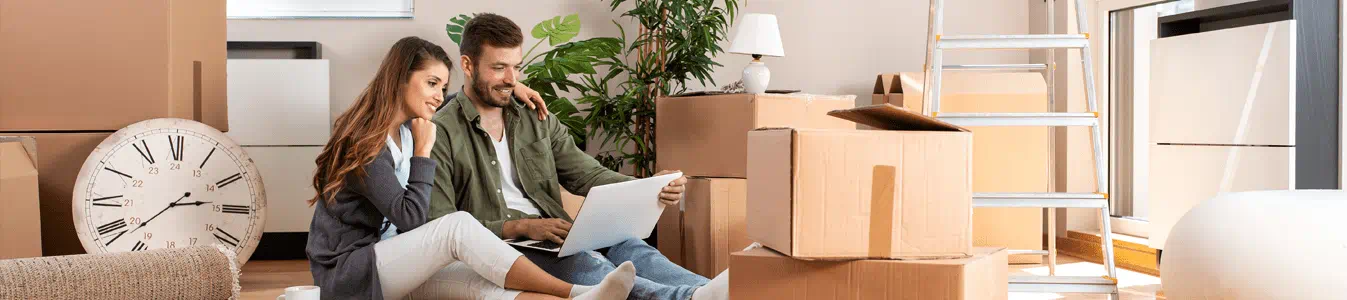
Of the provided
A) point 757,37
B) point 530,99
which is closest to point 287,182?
point 530,99

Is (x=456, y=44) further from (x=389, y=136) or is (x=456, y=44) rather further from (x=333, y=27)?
(x=389, y=136)

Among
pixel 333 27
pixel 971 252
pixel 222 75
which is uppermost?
pixel 333 27

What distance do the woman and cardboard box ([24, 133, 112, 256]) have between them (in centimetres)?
98

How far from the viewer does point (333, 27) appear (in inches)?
157

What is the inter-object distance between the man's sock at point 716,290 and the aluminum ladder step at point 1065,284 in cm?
59

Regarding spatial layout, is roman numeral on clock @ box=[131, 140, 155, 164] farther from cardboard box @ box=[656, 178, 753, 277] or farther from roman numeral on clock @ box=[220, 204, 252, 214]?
cardboard box @ box=[656, 178, 753, 277]

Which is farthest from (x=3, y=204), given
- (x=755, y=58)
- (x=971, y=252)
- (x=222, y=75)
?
(x=971, y=252)

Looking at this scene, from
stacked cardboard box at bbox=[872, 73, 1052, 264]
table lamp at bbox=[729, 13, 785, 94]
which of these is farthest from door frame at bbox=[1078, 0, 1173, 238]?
table lamp at bbox=[729, 13, 785, 94]

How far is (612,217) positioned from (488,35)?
63 centimetres

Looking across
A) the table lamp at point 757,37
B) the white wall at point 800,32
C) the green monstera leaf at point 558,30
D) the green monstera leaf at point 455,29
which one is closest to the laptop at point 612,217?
the table lamp at point 757,37

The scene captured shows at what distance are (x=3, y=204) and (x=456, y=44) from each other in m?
1.76

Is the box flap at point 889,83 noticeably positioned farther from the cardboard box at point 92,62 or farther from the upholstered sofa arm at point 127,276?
the upholstered sofa arm at point 127,276

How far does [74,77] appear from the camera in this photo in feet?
9.42

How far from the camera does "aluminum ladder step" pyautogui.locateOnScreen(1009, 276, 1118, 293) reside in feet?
6.75
